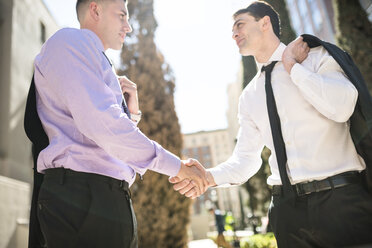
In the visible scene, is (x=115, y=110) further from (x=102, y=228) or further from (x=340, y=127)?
(x=340, y=127)

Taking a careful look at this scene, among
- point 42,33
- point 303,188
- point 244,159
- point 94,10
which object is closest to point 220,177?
point 244,159

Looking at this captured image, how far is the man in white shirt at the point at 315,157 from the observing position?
1.94 metres

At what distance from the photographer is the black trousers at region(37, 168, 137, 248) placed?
171 centimetres

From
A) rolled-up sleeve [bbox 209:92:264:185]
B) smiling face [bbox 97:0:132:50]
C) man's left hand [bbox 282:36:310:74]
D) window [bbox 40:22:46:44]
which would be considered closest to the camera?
man's left hand [bbox 282:36:310:74]

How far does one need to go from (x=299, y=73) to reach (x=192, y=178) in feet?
3.42

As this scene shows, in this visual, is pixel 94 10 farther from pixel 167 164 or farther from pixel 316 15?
pixel 316 15

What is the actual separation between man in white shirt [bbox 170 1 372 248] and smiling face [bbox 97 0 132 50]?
1221mm

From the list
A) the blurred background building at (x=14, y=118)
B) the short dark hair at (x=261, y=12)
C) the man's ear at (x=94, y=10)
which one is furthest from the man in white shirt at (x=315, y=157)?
the blurred background building at (x=14, y=118)

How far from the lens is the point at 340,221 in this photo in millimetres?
1933

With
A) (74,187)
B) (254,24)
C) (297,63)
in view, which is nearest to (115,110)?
(74,187)

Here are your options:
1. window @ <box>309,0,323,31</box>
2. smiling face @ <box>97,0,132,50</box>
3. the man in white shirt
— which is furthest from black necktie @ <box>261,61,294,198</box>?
window @ <box>309,0,323,31</box>

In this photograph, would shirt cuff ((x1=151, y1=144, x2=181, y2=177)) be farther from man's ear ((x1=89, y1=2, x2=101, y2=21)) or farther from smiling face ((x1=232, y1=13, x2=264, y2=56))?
smiling face ((x1=232, y1=13, x2=264, y2=56))

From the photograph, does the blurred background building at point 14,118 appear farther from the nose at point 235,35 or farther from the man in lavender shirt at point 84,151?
the nose at point 235,35

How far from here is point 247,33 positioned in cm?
292
